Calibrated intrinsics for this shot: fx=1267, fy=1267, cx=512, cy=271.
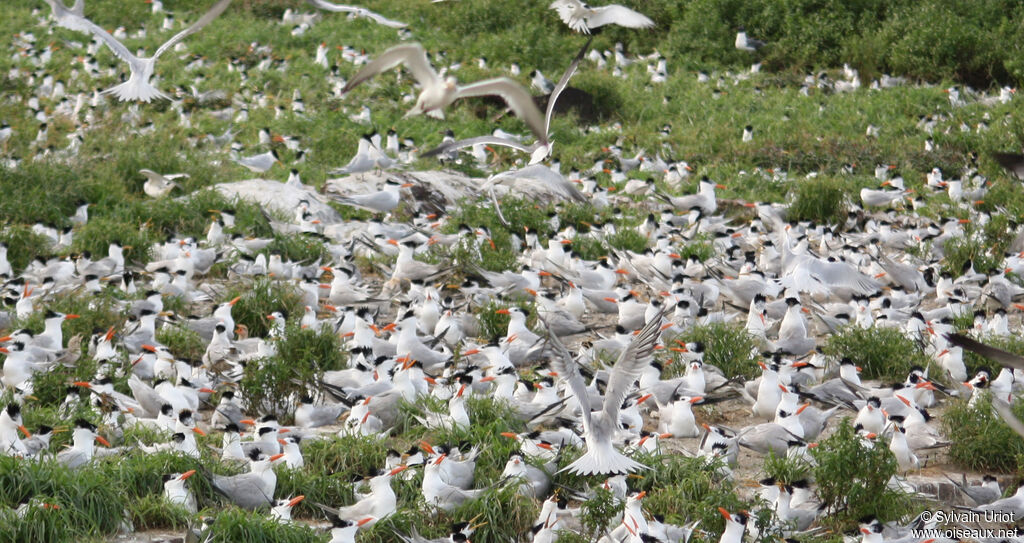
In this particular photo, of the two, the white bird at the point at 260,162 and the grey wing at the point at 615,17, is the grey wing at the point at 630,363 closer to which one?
the grey wing at the point at 615,17

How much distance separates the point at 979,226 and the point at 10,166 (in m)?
9.49

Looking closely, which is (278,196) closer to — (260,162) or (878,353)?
(260,162)

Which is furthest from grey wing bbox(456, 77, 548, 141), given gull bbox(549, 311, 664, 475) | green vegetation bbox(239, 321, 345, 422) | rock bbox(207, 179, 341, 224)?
rock bbox(207, 179, 341, 224)

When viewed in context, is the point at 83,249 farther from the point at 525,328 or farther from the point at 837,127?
the point at 837,127

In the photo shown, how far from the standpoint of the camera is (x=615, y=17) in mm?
8750

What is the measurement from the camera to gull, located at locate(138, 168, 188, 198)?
12.4m

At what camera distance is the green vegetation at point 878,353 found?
866 cm

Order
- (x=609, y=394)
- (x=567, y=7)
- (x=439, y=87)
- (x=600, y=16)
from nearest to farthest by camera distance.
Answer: (x=609, y=394) < (x=439, y=87) < (x=600, y=16) < (x=567, y=7)

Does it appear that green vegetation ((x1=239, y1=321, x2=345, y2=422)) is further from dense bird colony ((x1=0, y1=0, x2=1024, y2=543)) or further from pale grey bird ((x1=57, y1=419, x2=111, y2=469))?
pale grey bird ((x1=57, y1=419, x2=111, y2=469))

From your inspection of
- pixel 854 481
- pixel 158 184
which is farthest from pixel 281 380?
pixel 158 184

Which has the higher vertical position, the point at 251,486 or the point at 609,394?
the point at 609,394

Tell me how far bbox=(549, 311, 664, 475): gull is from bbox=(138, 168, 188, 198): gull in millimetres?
7318

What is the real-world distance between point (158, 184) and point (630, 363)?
7.90 meters

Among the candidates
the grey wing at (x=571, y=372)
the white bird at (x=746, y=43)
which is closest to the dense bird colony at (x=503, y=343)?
the grey wing at (x=571, y=372)
